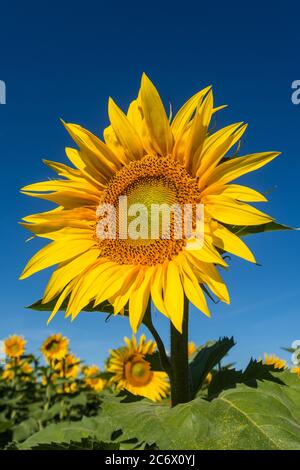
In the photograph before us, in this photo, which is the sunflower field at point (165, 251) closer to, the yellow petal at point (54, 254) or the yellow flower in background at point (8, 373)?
the yellow petal at point (54, 254)

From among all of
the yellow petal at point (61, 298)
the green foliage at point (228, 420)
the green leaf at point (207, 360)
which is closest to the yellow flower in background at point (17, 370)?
the green leaf at point (207, 360)

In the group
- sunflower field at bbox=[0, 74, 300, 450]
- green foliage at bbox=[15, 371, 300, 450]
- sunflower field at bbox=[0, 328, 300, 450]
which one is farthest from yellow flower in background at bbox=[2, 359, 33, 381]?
green foliage at bbox=[15, 371, 300, 450]

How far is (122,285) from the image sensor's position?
8.14 ft

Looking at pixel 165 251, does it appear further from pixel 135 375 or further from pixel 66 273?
pixel 135 375

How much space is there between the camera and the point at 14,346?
1118cm

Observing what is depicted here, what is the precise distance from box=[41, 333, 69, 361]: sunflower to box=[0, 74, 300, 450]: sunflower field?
22.6ft

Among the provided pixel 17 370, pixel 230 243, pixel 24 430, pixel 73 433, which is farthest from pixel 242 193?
pixel 17 370

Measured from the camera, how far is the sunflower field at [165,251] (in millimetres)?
2137

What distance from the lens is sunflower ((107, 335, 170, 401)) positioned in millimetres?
6652

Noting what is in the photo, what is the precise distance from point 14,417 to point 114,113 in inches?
284

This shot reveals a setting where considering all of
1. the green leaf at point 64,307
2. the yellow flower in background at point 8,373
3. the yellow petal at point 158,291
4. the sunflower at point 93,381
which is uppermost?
the yellow petal at point 158,291
